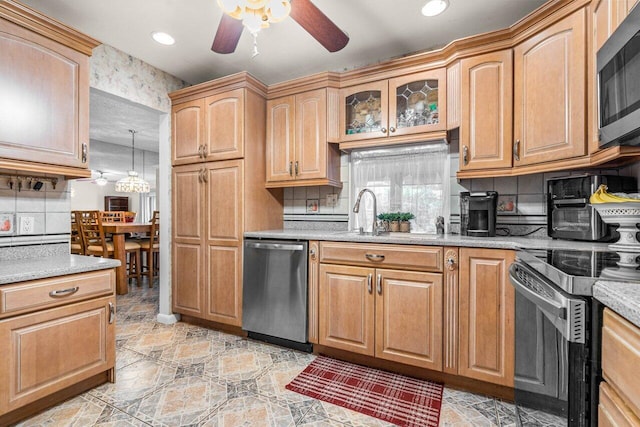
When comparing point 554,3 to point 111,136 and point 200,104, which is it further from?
point 111,136

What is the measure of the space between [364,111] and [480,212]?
1233 millimetres

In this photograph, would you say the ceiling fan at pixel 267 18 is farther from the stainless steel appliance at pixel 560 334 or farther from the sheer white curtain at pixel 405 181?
the stainless steel appliance at pixel 560 334

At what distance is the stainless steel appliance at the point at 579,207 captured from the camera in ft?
5.60

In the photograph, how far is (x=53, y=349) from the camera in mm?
1646

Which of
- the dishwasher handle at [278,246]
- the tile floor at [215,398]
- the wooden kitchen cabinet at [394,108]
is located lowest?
the tile floor at [215,398]

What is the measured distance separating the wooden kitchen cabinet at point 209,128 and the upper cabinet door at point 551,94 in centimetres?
209

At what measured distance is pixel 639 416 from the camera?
678 millimetres

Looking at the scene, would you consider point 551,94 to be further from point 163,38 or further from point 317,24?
point 163,38

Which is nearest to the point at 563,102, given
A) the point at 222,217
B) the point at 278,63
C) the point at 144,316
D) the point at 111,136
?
the point at 278,63

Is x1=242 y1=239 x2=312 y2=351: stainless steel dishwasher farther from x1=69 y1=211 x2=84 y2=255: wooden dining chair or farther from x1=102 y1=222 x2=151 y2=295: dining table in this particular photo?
x1=69 y1=211 x2=84 y2=255: wooden dining chair

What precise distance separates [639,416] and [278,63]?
3.08 meters

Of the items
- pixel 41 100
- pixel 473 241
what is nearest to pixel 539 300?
pixel 473 241

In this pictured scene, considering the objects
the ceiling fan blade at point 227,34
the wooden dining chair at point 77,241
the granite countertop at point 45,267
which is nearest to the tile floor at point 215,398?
the granite countertop at point 45,267

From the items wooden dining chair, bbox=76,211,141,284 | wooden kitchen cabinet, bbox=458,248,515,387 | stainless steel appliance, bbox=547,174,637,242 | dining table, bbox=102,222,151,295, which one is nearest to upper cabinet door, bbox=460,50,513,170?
stainless steel appliance, bbox=547,174,637,242
